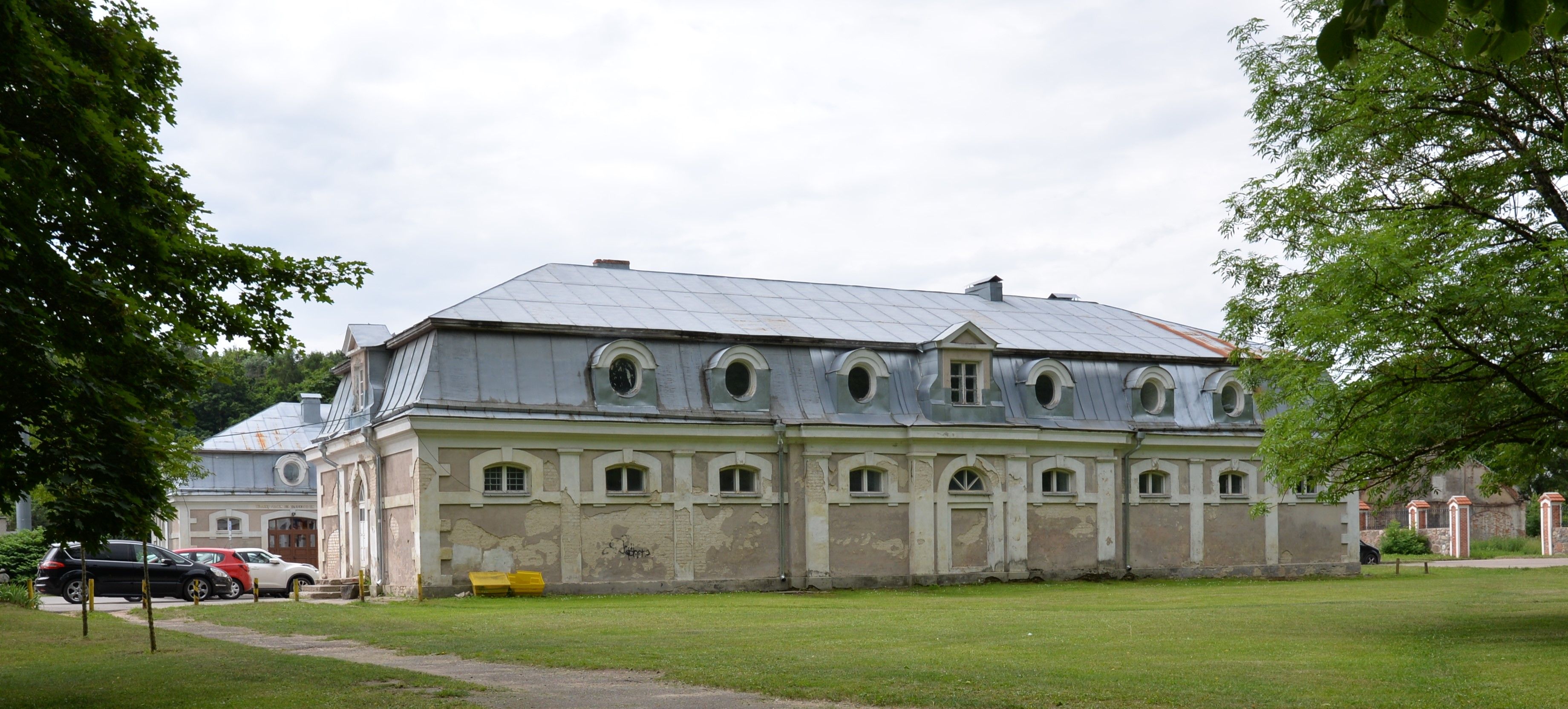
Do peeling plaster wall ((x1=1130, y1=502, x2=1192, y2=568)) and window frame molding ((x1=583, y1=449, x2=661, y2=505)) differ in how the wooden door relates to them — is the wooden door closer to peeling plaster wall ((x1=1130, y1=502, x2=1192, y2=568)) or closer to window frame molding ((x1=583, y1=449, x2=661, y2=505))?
window frame molding ((x1=583, y1=449, x2=661, y2=505))

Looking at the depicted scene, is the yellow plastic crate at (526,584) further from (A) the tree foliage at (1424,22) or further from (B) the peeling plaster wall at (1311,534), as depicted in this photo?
(A) the tree foliage at (1424,22)

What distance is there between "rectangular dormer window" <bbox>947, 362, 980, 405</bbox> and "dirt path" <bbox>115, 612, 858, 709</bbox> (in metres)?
18.8

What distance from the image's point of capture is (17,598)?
80.7ft

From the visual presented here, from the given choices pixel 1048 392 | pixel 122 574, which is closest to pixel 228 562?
pixel 122 574

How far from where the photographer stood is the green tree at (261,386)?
247 ft

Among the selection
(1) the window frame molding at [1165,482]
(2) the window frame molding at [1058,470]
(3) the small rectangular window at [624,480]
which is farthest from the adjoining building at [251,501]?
(1) the window frame molding at [1165,482]

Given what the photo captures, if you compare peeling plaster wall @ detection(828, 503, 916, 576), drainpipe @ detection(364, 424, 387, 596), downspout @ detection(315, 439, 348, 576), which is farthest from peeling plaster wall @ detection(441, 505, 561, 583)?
peeling plaster wall @ detection(828, 503, 916, 576)

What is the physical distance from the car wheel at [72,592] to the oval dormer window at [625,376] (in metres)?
12.0

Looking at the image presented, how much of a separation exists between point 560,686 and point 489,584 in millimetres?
16125

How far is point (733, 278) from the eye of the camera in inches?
1430

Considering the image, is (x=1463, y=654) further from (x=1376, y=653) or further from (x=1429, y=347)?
(x=1429, y=347)

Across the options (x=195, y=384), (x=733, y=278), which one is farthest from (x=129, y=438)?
(x=733, y=278)

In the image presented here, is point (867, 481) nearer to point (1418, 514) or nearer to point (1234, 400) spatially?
point (1234, 400)

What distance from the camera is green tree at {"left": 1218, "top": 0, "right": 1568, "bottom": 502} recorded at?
15.6 metres
